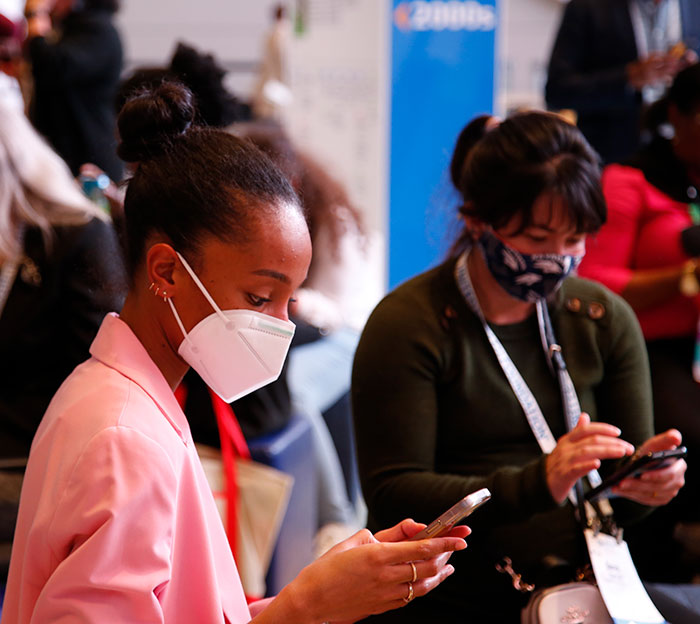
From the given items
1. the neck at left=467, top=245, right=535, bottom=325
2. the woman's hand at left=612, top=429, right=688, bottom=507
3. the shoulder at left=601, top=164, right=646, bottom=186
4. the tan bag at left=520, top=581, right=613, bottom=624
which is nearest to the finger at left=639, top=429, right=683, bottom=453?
the woman's hand at left=612, top=429, right=688, bottom=507

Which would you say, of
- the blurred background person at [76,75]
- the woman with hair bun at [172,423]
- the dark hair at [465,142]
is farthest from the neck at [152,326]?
the blurred background person at [76,75]

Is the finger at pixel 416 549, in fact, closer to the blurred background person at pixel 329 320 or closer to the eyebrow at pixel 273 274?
the eyebrow at pixel 273 274

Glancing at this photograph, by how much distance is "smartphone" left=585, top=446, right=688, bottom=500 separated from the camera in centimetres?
144

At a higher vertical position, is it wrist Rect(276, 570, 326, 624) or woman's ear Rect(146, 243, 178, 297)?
woman's ear Rect(146, 243, 178, 297)

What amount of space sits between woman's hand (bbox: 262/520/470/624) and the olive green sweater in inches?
19.6

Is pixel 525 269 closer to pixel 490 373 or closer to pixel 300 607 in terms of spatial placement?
pixel 490 373

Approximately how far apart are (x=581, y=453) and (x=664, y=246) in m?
1.27

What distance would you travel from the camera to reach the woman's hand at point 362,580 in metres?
1.01

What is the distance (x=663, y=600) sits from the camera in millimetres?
1482

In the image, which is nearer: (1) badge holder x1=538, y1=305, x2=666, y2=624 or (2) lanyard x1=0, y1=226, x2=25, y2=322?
(1) badge holder x1=538, y1=305, x2=666, y2=624

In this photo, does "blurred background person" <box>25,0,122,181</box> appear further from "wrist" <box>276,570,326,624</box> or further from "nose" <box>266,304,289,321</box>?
"wrist" <box>276,570,326,624</box>

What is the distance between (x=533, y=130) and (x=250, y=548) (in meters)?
1.34

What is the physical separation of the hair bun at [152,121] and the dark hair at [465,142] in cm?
77

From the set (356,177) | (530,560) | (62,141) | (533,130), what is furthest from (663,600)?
(62,141)
